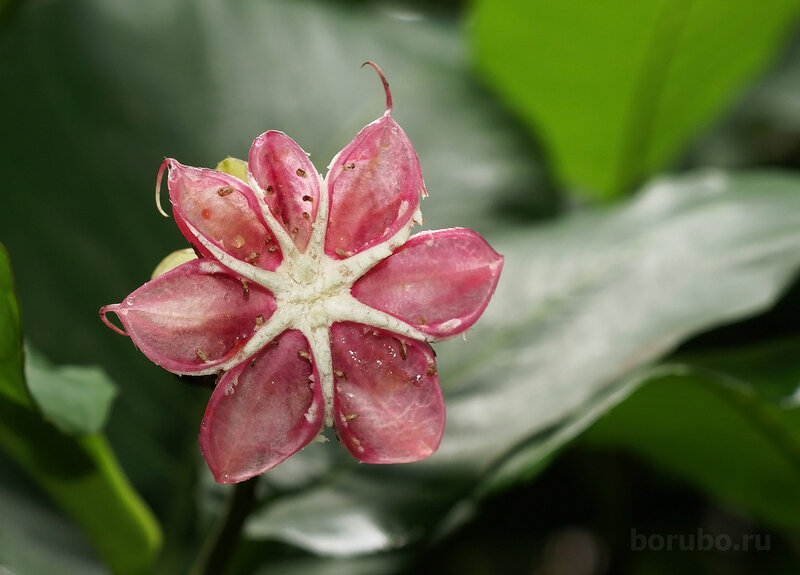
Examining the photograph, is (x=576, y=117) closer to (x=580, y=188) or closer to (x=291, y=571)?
(x=580, y=188)

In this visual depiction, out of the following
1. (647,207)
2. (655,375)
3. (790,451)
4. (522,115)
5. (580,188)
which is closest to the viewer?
(655,375)

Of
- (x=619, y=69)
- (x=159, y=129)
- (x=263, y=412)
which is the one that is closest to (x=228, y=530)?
(x=263, y=412)

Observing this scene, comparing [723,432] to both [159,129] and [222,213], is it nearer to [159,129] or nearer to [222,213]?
[222,213]

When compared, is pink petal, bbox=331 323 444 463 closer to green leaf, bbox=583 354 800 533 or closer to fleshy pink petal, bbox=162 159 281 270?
fleshy pink petal, bbox=162 159 281 270

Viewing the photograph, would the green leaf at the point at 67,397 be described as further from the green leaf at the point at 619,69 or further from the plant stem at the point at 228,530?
the green leaf at the point at 619,69

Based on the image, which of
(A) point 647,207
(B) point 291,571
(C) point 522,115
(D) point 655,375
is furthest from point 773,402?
(C) point 522,115

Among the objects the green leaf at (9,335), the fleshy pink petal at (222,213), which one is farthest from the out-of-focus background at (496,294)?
the fleshy pink petal at (222,213)

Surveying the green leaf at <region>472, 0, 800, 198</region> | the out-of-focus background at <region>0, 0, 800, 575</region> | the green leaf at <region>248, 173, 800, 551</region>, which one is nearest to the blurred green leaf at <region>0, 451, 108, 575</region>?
the out-of-focus background at <region>0, 0, 800, 575</region>
